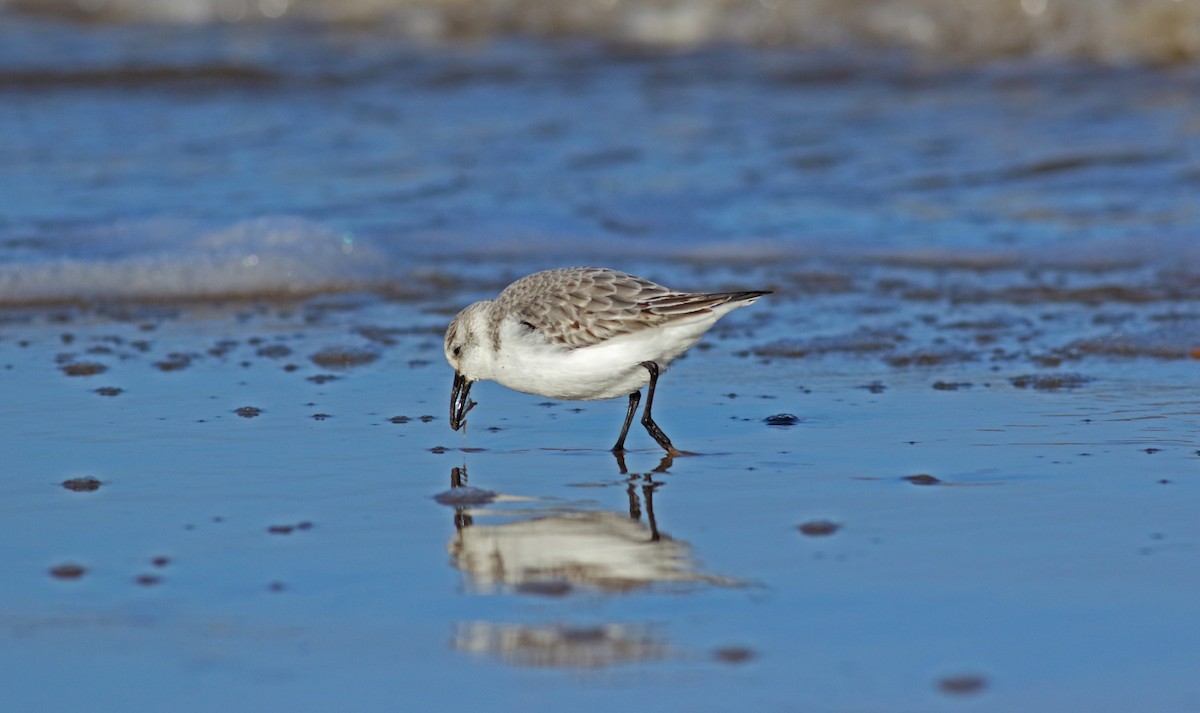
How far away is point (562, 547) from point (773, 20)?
1331 cm

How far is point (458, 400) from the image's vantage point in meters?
5.06

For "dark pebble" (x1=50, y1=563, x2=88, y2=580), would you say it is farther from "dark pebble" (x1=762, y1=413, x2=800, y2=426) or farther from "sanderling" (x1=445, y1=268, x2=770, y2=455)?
"dark pebble" (x1=762, y1=413, x2=800, y2=426)

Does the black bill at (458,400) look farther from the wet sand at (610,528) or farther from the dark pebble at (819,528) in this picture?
the dark pebble at (819,528)

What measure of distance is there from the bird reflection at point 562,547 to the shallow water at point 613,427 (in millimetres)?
16

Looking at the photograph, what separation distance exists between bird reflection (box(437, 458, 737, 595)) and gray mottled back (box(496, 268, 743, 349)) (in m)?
0.55

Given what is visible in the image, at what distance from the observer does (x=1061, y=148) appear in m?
11.0

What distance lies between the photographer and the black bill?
16.3ft

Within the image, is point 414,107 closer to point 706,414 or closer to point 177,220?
point 177,220

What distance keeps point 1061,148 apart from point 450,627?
8.76 meters

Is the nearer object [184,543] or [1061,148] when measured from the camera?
[184,543]

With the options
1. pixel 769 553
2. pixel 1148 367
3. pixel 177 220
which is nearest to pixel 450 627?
pixel 769 553

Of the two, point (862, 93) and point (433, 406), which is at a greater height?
point (862, 93)

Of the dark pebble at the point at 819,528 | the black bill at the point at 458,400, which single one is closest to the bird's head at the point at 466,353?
the black bill at the point at 458,400

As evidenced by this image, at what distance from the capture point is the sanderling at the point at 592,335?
4.71 metres
